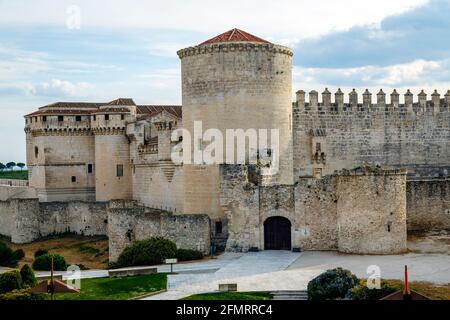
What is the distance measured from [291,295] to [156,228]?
11805mm

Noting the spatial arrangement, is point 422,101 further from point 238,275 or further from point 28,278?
point 28,278

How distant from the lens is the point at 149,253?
1180 inches

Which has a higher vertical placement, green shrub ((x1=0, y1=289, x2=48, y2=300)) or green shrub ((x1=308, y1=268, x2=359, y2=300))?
green shrub ((x1=308, y1=268, x2=359, y2=300))

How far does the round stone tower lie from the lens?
3278cm

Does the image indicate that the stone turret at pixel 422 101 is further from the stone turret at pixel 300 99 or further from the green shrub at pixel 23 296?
the green shrub at pixel 23 296

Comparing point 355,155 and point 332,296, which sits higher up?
point 355,155

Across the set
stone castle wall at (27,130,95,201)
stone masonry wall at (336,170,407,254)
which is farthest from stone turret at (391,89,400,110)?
stone castle wall at (27,130,95,201)

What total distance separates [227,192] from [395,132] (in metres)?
13.1

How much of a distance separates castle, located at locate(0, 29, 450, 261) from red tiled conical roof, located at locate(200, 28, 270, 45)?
6 cm

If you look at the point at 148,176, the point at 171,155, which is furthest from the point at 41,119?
the point at 171,155

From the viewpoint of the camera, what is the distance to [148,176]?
42.5m

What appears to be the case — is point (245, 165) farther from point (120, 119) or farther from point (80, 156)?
point (80, 156)

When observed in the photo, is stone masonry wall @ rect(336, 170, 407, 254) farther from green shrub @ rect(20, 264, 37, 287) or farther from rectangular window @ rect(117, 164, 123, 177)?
rectangular window @ rect(117, 164, 123, 177)

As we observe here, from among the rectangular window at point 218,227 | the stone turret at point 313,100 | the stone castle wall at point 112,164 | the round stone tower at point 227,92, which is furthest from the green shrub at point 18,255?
the stone turret at point 313,100
